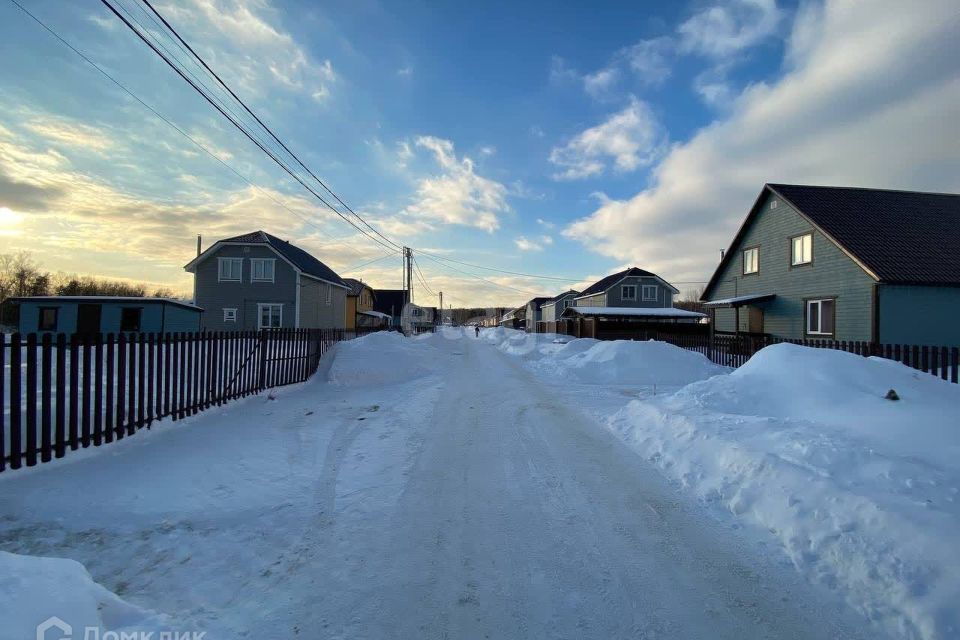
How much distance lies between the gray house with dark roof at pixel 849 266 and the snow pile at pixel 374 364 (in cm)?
1675

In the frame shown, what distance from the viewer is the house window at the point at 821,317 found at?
60.6 ft

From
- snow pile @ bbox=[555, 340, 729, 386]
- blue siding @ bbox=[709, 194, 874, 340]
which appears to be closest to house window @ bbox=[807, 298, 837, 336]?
blue siding @ bbox=[709, 194, 874, 340]

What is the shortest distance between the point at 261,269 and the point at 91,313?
9457 millimetres

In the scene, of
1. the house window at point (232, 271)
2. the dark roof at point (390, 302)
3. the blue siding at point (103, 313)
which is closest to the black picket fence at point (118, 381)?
the blue siding at point (103, 313)

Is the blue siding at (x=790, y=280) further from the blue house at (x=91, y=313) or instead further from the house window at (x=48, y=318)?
the house window at (x=48, y=318)

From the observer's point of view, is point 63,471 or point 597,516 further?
point 63,471

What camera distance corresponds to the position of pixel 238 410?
8648mm

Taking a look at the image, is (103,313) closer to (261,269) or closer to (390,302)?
(261,269)

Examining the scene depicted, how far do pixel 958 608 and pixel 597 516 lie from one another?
7.84ft

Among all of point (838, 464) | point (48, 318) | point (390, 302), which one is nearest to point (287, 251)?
point (48, 318)

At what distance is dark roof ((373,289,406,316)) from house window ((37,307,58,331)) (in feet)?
172

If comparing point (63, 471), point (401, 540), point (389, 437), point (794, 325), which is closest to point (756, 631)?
point (401, 540)

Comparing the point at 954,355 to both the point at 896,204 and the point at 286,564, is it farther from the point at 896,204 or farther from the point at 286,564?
the point at 896,204

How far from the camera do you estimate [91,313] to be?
25.5 meters
